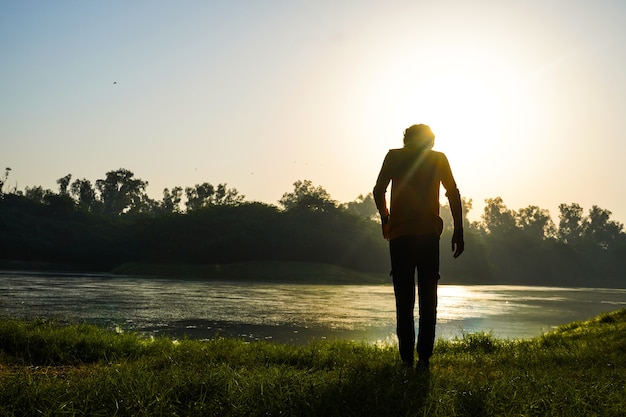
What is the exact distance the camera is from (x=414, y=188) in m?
5.82

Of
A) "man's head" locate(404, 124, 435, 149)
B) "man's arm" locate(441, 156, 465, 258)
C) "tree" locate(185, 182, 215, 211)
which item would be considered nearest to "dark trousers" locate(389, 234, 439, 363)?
"man's arm" locate(441, 156, 465, 258)

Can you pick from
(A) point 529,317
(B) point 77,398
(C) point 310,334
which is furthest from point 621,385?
(A) point 529,317

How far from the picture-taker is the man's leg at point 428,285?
5574 millimetres

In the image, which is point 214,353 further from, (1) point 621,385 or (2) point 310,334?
(2) point 310,334

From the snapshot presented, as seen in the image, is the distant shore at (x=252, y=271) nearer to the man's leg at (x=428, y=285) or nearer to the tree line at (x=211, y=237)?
the tree line at (x=211, y=237)

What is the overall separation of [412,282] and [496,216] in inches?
7676

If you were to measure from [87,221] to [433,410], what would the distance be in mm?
110930

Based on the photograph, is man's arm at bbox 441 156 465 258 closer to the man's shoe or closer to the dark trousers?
the dark trousers

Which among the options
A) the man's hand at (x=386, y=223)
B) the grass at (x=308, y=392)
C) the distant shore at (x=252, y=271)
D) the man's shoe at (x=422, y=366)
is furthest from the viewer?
the distant shore at (x=252, y=271)

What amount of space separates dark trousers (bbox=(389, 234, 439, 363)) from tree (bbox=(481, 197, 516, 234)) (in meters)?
187

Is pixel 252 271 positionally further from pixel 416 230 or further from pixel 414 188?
pixel 416 230

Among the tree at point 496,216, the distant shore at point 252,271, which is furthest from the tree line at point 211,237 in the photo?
the tree at point 496,216

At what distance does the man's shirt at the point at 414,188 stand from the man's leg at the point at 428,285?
16 cm

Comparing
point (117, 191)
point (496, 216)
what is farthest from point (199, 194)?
point (496, 216)
